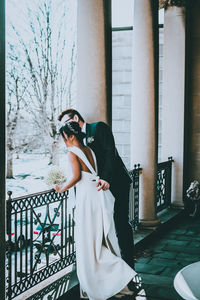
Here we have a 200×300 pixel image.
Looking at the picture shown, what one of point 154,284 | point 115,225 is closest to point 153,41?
point 115,225

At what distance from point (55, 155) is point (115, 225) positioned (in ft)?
24.0

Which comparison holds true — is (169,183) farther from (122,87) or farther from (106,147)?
(106,147)

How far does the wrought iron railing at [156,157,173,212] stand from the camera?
9.03m

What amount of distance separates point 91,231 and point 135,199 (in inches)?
126

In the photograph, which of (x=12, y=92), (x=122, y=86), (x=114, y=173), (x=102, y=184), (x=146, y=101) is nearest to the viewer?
(x=102, y=184)

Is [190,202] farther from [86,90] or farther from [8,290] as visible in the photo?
[8,290]

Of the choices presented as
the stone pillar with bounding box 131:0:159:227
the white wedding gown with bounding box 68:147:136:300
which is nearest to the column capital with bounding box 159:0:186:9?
the stone pillar with bounding box 131:0:159:227

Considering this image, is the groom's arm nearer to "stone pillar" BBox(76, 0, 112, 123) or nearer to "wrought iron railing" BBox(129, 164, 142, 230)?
"stone pillar" BBox(76, 0, 112, 123)

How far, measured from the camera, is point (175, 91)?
974 cm

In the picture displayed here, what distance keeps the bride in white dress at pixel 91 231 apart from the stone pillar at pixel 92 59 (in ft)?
2.89

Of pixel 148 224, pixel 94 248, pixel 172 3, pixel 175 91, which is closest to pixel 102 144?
pixel 94 248

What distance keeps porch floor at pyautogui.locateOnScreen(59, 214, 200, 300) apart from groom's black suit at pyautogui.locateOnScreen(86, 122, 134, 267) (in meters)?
0.50

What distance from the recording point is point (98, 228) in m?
4.42

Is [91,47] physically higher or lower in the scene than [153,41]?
lower
